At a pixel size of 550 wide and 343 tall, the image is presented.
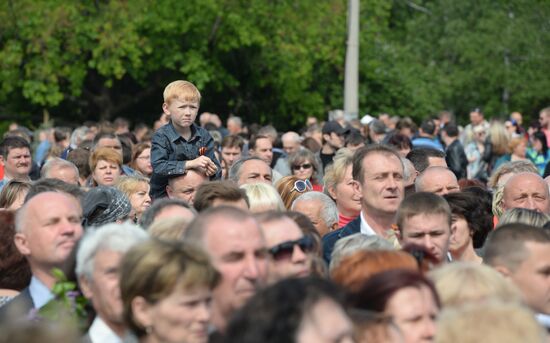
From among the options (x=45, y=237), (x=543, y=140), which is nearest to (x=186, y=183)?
(x=45, y=237)

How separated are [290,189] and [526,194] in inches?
77.9

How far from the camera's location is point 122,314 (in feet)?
17.0

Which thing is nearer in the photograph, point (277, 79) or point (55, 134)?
point (55, 134)

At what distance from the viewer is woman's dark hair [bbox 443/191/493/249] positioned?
8531mm

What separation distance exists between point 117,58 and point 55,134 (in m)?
9.99

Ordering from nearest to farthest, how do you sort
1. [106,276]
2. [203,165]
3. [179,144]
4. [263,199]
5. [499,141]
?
[106,276]
[263,199]
[203,165]
[179,144]
[499,141]

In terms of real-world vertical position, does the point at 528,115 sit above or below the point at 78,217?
below

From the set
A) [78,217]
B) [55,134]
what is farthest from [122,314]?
[55,134]

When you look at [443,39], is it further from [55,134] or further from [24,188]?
[24,188]

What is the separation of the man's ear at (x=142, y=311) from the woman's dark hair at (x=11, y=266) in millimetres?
1908

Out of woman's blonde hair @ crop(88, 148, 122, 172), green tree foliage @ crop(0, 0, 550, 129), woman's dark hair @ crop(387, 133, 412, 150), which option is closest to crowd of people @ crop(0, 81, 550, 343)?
woman's blonde hair @ crop(88, 148, 122, 172)

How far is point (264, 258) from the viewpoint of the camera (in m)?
5.47

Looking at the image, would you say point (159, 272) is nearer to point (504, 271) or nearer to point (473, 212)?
point (504, 271)

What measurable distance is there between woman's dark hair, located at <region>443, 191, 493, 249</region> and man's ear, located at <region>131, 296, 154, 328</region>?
3.90 m
